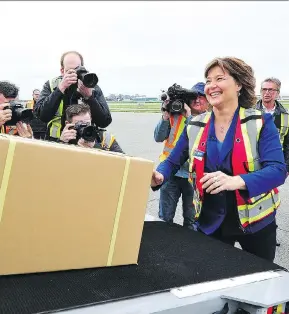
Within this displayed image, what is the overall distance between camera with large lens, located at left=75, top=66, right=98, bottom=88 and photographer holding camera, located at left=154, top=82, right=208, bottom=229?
0.87m

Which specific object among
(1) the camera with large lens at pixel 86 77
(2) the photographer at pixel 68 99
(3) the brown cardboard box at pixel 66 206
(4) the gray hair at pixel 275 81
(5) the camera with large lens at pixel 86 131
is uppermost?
(4) the gray hair at pixel 275 81

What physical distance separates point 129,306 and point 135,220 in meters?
0.44

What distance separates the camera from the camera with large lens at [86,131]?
2529 mm

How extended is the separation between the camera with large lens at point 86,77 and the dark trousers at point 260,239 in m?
1.35

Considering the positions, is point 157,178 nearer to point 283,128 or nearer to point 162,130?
point 162,130

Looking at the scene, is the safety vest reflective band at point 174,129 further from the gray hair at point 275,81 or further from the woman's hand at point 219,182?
the woman's hand at point 219,182

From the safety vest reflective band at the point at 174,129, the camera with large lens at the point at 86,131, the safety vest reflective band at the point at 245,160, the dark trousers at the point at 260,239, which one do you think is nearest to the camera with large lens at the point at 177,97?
the safety vest reflective band at the point at 174,129

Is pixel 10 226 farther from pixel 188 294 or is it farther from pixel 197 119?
pixel 197 119

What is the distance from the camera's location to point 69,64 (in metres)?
3.12

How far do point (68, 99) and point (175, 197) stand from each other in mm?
1308

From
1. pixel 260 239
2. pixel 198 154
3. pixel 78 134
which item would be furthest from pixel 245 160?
pixel 78 134

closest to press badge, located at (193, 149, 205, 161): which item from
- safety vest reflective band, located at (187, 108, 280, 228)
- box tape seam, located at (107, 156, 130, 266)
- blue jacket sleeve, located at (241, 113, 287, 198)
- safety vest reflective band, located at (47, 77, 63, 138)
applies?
safety vest reflective band, located at (187, 108, 280, 228)

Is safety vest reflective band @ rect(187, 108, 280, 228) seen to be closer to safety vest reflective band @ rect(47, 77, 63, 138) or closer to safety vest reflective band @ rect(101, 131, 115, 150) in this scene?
safety vest reflective band @ rect(101, 131, 115, 150)

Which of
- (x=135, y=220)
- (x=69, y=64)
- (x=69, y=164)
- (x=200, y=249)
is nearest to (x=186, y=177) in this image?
(x=69, y=64)
